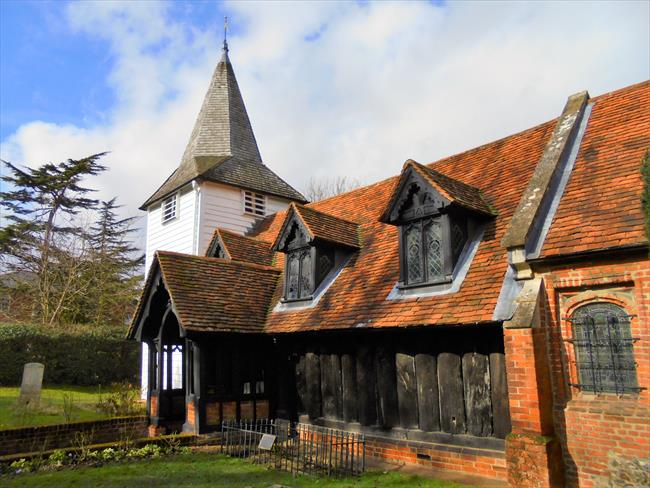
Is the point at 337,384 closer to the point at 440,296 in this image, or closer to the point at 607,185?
the point at 440,296

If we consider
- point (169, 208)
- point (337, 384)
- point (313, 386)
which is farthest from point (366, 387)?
point (169, 208)

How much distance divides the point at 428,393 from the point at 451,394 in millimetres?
531

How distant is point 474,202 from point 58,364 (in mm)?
23442

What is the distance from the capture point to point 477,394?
29.2 ft

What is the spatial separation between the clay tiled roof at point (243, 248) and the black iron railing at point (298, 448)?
5.65m

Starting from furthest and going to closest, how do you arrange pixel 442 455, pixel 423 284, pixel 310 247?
pixel 310 247 → pixel 423 284 → pixel 442 455

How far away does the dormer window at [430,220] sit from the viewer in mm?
10289

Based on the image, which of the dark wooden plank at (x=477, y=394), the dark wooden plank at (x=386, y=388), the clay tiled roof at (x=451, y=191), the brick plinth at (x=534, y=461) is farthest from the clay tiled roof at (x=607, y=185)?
the dark wooden plank at (x=386, y=388)

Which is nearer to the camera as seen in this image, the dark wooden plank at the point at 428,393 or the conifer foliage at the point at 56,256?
the dark wooden plank at the point at 428,393

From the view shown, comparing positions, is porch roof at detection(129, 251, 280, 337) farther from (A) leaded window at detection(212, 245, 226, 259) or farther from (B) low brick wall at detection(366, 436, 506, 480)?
(B) low brick wall at detection(366, 436, 506, 480)

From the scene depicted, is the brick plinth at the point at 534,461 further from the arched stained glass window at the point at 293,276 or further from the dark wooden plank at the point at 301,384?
the arched stained glass window at the point at 293,276

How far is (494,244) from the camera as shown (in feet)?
33.0

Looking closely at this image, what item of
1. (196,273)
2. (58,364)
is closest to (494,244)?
(196,273)

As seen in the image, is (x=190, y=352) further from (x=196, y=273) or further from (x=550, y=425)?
(x=550, y=425)
